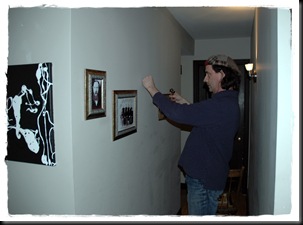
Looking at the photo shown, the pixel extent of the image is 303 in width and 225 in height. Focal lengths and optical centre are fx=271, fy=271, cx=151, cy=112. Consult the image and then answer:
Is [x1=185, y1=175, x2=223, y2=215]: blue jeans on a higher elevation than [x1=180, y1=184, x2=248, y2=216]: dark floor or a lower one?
higher

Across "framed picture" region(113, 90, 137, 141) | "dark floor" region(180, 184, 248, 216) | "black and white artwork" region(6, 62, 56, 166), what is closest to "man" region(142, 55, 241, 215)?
"framed picture" region(113, 90, 137, 141)

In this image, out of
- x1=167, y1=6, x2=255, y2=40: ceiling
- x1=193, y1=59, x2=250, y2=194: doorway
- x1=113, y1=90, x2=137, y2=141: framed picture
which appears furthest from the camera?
x1=193, y1=59, x2=250, y2=194: doorway

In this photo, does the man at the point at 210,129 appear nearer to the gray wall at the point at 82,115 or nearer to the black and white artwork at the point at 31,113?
the gray wall at the point at 82,115

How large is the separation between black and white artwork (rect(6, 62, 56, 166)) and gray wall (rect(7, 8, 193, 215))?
0.03 meters

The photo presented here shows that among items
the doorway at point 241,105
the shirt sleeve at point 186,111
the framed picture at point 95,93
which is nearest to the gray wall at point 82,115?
the framed picture at point 95,93

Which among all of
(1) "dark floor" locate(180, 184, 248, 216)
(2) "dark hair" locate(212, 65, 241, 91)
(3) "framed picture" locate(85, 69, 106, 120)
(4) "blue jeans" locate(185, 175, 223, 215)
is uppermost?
(2) "dark hair" locate(212, 65, 241, 91)

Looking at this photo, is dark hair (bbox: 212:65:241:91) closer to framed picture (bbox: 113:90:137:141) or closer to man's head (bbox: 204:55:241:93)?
man's head (bbox: 204:55:241:93)

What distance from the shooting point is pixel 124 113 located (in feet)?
5.42

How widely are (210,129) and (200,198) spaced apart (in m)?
0.50

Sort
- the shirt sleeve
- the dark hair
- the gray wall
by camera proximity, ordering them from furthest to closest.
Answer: the dark hair < the shirt sleeve < the gray wall

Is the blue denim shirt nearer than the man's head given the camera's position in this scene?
Yes

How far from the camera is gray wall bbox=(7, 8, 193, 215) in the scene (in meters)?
1.16

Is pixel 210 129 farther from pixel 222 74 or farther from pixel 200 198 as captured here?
pixel 200 198

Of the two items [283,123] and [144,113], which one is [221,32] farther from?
[283,123]
